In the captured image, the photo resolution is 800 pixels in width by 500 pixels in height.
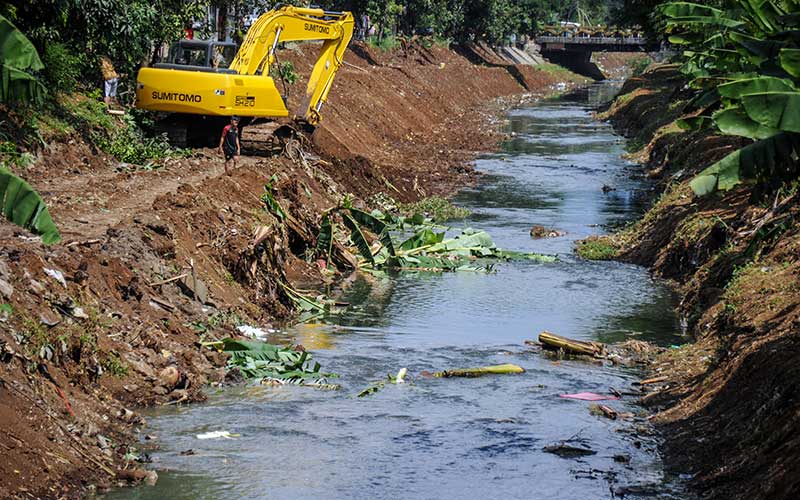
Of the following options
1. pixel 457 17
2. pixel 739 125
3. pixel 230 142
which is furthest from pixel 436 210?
pixel 457 17

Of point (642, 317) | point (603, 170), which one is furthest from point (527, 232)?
point (603, 170)

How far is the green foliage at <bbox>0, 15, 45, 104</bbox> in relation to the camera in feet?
32.6

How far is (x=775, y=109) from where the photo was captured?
37.9 feet

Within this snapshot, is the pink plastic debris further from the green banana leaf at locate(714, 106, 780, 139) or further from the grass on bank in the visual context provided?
the grass on bank

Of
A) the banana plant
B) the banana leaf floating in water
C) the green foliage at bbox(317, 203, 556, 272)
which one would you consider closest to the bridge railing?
the green foliage at bbox(317, 203, 556, 272)

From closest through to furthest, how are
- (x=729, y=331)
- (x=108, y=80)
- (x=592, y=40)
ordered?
(x=729, y=331) → (x=108, y=80) → (x=592, y=40)

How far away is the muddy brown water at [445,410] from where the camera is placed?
1348cm

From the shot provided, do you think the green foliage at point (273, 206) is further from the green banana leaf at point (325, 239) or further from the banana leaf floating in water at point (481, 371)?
the banana leaf floating in water at point (481, 371)

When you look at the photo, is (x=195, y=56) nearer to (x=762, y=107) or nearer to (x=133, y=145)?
(x=133, y=145)

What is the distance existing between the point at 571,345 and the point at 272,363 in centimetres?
508

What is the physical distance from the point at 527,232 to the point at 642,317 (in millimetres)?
9473

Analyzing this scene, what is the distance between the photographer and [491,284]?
25766 mm

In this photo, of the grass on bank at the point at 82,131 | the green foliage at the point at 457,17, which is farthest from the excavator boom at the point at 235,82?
the green foliage at the point at 457,17

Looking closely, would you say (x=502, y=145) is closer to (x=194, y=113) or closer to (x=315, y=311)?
(x=194, y=113)
